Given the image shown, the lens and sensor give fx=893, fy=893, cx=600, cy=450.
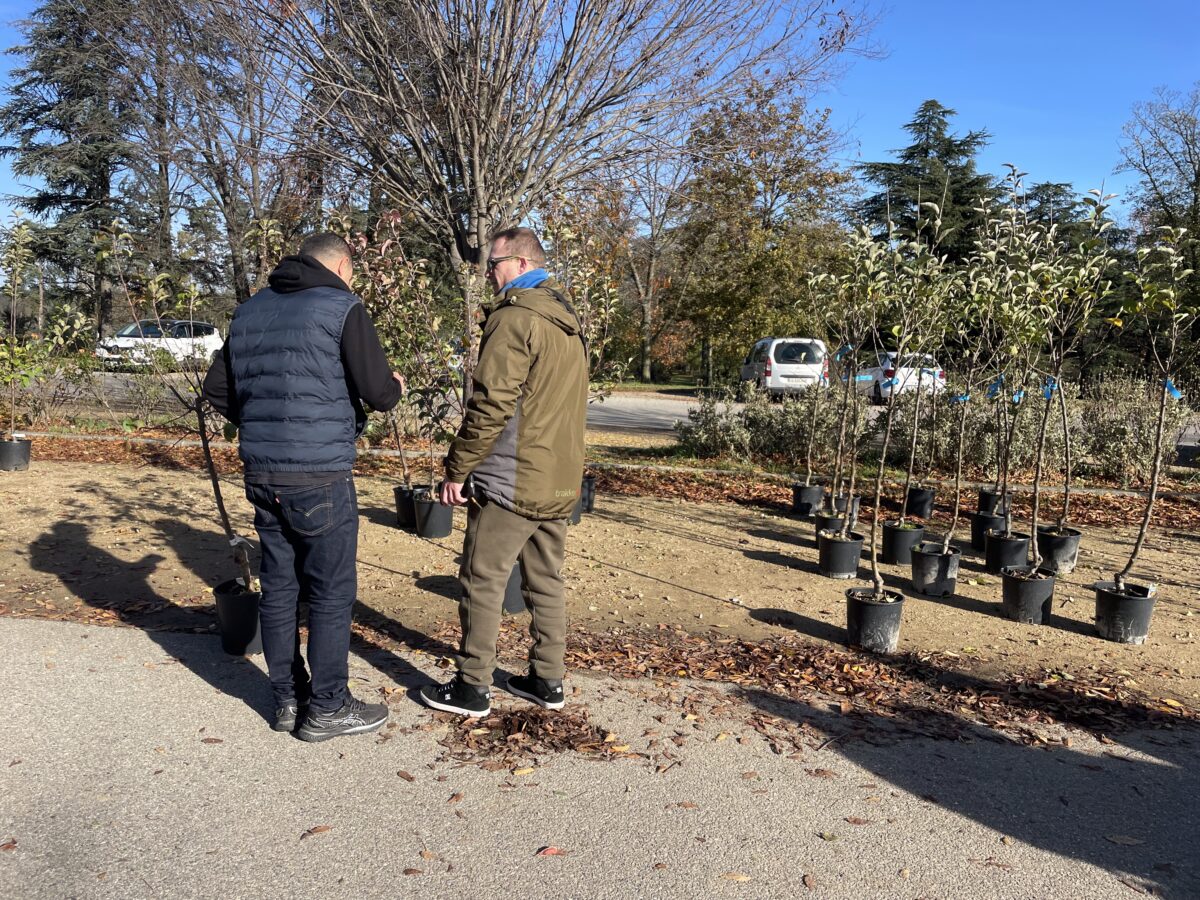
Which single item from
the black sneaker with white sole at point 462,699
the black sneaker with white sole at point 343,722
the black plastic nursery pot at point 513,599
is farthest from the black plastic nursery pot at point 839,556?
the black sneaker with white sole at point 343,722

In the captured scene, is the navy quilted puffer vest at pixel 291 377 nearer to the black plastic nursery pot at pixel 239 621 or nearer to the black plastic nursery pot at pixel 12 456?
the black plastic nursery pot at pixel 239 621

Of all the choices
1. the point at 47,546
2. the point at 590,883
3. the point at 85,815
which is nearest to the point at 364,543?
the point at 47,546

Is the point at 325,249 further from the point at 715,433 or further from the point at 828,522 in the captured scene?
the point at 715,433

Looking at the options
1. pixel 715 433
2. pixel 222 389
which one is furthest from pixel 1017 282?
pixel 715 433

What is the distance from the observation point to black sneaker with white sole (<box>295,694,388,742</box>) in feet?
11.6

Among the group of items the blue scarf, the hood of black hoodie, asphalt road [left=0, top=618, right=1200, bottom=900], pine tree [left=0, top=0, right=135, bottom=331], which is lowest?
asphalt road [left=0, top=618, right=1200, bottom=900]

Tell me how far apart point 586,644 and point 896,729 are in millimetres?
1712

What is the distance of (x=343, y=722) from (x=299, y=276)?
1.77m

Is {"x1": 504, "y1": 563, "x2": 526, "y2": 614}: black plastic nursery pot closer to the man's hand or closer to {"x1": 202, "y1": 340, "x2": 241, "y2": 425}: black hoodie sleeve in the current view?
the man's hand

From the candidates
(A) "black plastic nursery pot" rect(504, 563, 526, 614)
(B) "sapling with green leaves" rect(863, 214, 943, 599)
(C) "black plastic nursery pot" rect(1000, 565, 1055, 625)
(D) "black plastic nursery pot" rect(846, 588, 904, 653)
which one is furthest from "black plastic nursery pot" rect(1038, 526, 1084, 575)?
(A) "black plastic nursery pot" rect(504, 563, 526, 614)

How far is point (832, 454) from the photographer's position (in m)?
11.5

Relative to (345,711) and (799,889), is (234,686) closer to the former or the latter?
(345,711)

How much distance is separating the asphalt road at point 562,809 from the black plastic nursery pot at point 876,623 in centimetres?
107

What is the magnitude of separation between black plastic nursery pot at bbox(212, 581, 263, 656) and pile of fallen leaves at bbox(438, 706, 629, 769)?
1211 mm
